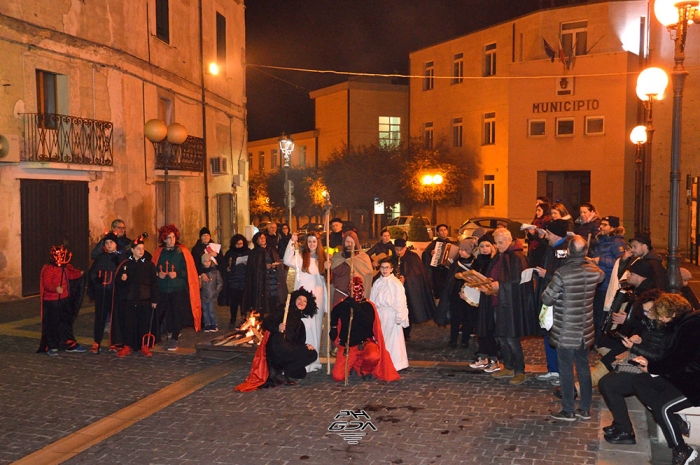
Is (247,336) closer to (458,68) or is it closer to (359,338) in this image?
(359,338)

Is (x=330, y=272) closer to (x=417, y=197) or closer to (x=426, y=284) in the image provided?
(x=426, y=284)

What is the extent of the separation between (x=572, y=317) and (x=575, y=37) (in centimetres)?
2820

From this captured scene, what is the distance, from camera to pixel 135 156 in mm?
19797

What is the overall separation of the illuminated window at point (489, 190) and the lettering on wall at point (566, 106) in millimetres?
4071

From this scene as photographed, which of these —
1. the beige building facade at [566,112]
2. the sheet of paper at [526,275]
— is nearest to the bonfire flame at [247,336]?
the sheet of paper at [526,275]

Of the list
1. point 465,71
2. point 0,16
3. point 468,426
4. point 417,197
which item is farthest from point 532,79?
point 468,426

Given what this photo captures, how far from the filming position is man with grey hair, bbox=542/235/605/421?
22.1ft

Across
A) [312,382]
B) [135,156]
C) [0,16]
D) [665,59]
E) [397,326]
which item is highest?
[665,59]

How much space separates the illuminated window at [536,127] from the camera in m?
32.3

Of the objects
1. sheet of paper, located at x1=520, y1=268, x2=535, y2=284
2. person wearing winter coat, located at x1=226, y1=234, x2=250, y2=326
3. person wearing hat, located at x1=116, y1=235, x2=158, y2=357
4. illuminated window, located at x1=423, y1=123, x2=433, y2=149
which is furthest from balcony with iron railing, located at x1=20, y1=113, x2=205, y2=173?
illuminated window, located at x1=423, y1=123, x2=433, y2=149

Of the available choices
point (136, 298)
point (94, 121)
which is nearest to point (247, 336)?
point (136, 298)

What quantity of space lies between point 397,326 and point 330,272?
161cm

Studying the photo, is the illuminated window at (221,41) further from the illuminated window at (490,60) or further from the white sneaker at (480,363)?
the white sneaker at (480,363)

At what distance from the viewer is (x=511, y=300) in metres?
8.20
